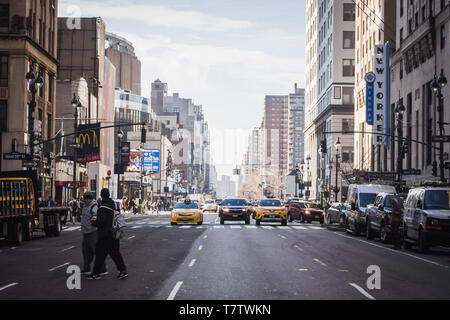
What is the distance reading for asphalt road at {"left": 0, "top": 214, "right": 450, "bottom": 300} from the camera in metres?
13.6

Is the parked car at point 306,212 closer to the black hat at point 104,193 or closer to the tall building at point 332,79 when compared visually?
the tall building at point 332,79

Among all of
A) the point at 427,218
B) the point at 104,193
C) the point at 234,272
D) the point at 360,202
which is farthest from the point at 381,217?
the point at 104,193

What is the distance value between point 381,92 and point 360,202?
3681 centimetres

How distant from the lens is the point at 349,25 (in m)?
101

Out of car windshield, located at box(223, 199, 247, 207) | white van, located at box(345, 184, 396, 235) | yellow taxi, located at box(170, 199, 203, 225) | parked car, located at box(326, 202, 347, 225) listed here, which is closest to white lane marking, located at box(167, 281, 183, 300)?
white van, located at box(345, 184, 396, 235)

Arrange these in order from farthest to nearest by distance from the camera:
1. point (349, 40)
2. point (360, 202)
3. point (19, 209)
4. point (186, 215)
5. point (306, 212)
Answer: point (349, 40) → point (306, 212) → point (186, 215) → point (360, 202) → point (19, 209)

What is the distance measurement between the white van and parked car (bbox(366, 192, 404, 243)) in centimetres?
163

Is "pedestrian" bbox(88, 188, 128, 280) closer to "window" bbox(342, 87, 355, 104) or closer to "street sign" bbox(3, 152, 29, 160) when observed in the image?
"street sign" bbox(3, 152, 29, 160)

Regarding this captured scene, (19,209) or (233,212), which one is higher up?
(19,209)

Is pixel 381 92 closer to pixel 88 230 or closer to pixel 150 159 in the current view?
pixel 88 230

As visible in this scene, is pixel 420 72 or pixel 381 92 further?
pixel 381 92

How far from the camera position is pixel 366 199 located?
3678cm
